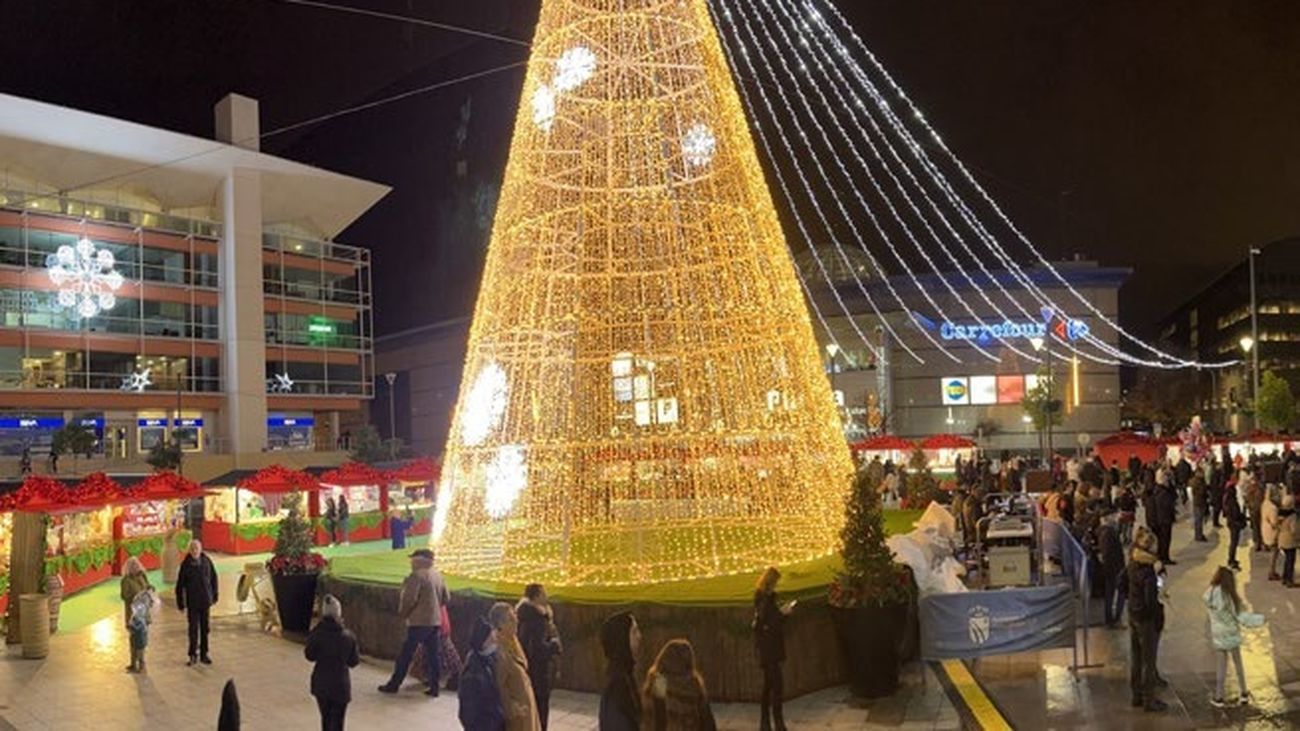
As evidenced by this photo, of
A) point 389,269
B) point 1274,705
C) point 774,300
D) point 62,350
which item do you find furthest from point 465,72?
point 1274,705

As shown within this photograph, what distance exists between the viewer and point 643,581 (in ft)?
41.4

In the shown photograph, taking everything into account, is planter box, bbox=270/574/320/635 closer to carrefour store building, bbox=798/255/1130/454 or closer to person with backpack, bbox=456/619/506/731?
person with backpack, bbox=456/619/506/731

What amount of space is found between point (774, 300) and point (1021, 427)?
58.7m

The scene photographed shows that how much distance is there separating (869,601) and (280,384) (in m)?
53.8

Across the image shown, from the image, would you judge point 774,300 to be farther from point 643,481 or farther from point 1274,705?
point 1274,705

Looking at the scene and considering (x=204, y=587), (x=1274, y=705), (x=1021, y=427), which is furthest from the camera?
(x=1021, y=427)

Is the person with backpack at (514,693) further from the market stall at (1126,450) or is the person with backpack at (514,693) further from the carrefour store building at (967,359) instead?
the carrefour store building at (967,359)

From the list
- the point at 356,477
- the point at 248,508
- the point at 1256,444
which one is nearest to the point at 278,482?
the point at 356,477

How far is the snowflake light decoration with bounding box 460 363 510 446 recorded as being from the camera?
1389 cm

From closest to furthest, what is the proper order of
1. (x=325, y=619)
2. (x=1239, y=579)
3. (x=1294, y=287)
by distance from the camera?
(x=325, y=619) < (x=1239, y=579) < (x=1294, y=287)

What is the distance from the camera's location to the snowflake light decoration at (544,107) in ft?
45.5

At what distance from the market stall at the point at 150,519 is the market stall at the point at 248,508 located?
1.41 metres

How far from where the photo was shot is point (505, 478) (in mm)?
13633

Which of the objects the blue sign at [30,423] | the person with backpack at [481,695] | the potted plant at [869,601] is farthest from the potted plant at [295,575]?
the blue sign at [30,423]
